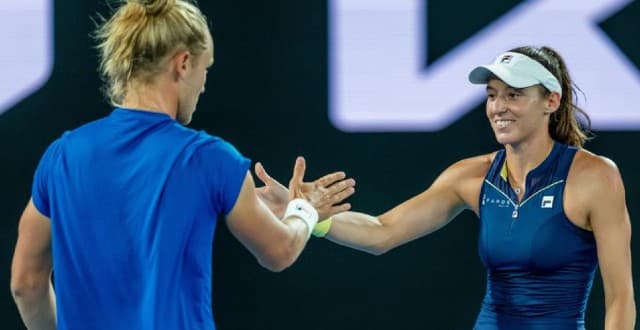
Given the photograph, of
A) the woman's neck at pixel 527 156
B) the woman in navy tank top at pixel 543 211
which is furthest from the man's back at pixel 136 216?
the woman's neck at pixel 527 156

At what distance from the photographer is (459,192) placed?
3613 mm

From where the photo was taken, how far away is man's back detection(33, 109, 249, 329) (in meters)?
2.21

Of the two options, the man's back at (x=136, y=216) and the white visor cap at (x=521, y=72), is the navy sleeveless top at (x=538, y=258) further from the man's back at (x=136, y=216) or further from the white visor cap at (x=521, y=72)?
the man's back at (x=136, y=216)

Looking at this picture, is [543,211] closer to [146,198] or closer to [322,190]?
[322,190]

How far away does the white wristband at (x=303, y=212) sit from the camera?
2578 millimetres

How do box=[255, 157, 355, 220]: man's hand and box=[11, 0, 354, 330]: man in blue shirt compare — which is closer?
box=[11, 0, 354, 330]: man in blue shirt

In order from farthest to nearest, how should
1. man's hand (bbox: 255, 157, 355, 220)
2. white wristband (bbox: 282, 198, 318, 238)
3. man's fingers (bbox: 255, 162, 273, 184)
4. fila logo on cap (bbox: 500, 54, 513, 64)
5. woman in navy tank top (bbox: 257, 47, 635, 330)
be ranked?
fila logo on cap (bbox: 500, 54, 513, 64) < woman in navy tank top (bbox: 257, 47, 635, 330) < man's fingers (bbox: 255, 162, 273, 184) < man's hand (bbox: 255, 157, 355, 220) < white wristband (bbox: 282, 198, 318, 238)

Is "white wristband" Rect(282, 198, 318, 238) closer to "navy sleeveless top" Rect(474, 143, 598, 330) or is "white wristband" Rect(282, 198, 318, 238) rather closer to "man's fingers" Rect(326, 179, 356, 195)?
"man's fingers" Rect(326, 179, 356, 195)

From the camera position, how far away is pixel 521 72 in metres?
3.32

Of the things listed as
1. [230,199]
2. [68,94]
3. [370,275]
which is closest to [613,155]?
[370,275]

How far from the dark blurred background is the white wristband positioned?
185 centimetres

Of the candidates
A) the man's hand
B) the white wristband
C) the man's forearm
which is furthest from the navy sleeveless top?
the man's forearm

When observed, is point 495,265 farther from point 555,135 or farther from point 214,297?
point 214,297

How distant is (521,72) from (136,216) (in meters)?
1.52
